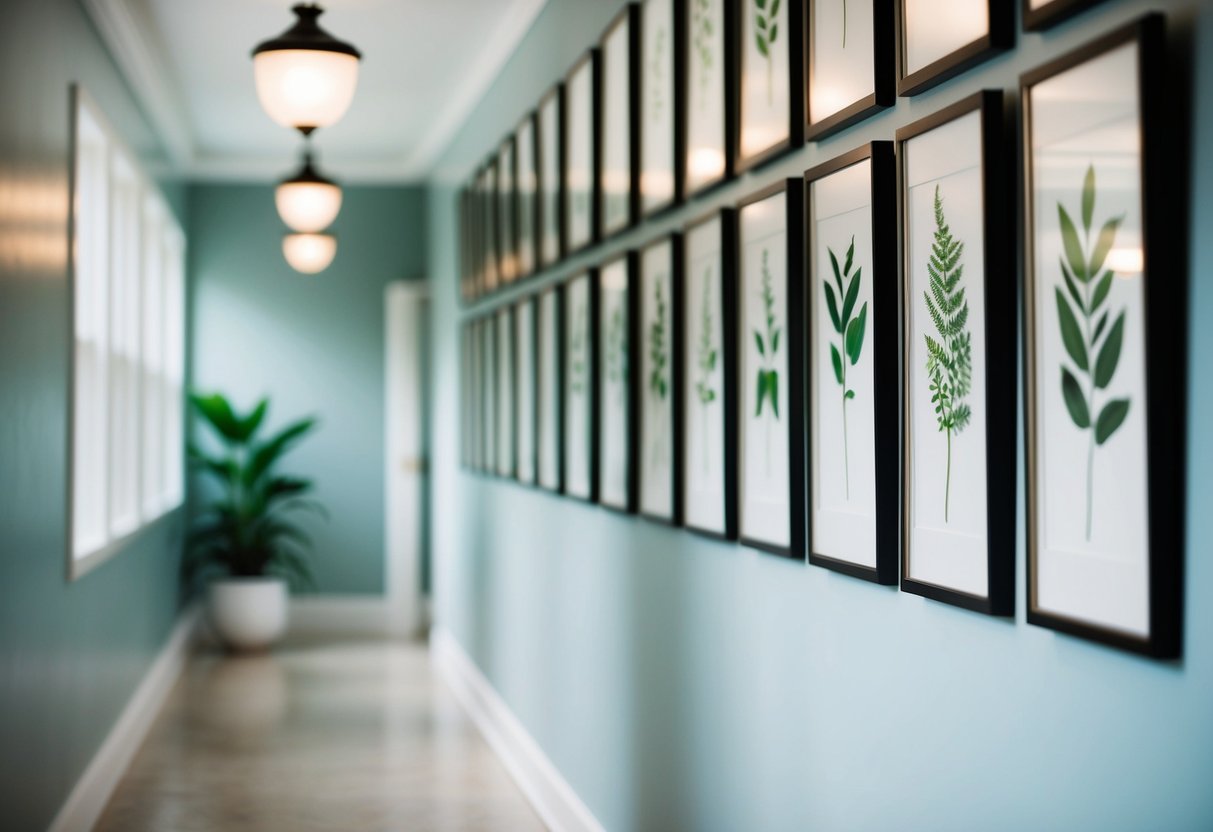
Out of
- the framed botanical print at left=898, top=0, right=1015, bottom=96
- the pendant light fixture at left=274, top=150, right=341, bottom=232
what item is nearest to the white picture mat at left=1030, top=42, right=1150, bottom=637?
the framed botanical print at left=898, top=0, right=1015, bottom=96

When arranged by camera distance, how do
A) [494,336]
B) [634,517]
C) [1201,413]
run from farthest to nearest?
[494,336], [634,517], [1201,413]

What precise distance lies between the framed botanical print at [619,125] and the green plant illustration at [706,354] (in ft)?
2.03

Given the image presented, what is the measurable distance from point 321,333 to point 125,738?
3525 mm

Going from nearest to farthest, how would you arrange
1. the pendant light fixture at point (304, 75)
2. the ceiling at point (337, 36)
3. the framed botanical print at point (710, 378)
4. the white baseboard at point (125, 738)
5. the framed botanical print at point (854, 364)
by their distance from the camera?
the framed botanical print at point (854, 364)
the framed botanical print at point (710, 378)
the pendant light fixture at point (304, 75)
the white baseboard at point (125, 738)
the ceiling at point (337, 36)

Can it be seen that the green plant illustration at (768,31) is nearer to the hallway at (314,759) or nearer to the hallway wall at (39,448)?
the hallway wall at (39,448)

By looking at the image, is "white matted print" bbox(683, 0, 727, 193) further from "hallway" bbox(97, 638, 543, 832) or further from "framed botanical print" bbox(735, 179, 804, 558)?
"hallway" bbox(97, 638, 543, 832)

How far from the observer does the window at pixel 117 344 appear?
4332 millimetres

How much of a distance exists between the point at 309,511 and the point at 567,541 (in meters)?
4.27

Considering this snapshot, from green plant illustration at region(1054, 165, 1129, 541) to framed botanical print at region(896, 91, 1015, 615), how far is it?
114mm

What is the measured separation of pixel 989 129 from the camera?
60.0 inches

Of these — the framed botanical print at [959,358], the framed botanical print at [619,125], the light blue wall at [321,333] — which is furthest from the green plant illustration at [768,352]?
the light blue wall at [321,333]

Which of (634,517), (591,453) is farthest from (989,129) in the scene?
(591,453)

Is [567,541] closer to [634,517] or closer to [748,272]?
[634,517]

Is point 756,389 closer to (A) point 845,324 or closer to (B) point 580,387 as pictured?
(A) point 845,324
